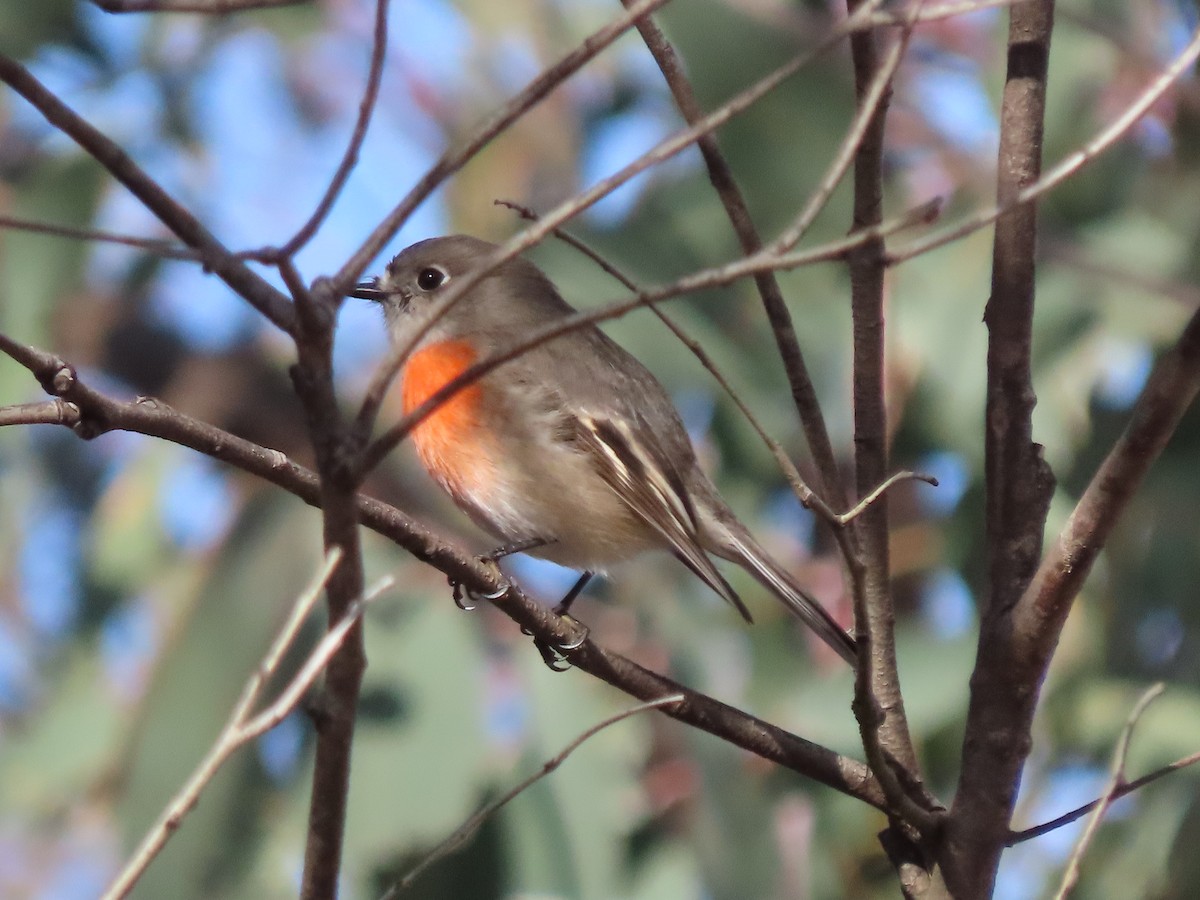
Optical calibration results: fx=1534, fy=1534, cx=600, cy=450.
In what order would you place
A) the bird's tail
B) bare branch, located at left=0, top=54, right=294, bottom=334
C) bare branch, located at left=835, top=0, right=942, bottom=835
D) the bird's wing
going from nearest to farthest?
bare branch, located at left=0, top=54, right=294, bottom=334 < bare branch, located at left=835, top=0, right=942, bottom=835 < the bird's tail < the bird's wing

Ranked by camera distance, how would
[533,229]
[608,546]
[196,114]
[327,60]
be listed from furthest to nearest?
[327,60], [196,114], [608,546], [533,229]

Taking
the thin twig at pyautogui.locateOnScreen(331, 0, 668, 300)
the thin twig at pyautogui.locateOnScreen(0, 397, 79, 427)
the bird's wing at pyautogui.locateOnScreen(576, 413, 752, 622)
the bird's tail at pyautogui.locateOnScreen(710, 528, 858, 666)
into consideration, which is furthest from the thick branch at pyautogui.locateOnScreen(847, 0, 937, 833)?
the bird's wing at pyautogui.locateOnScreen(576, 413, 752, 622)

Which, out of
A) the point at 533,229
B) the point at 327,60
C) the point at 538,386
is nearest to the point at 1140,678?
the point at 538,386

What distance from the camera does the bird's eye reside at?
14.7 ft

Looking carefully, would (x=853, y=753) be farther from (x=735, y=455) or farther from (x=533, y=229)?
(x=533, y=229)

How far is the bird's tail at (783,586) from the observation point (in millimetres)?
2936

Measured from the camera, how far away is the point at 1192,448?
4574mm

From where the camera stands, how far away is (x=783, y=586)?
134 inches

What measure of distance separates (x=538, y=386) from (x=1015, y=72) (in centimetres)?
192

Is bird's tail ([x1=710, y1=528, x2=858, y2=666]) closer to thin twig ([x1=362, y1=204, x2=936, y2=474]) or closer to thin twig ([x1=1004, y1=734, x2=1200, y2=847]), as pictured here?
thin twig ([x1=1004, y1=734, x2=1200, y2=847])

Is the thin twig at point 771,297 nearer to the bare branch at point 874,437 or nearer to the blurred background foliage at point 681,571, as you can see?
the bare branch at point 874,437

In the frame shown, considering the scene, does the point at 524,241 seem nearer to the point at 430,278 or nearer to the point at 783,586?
the point at 783,586

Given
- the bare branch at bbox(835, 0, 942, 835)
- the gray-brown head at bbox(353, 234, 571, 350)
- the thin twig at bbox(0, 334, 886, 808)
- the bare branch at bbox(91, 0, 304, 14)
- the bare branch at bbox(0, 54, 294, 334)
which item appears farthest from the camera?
the gray-brown head at bbox(353, 234, 571, 350)

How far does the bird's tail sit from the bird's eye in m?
1.22
